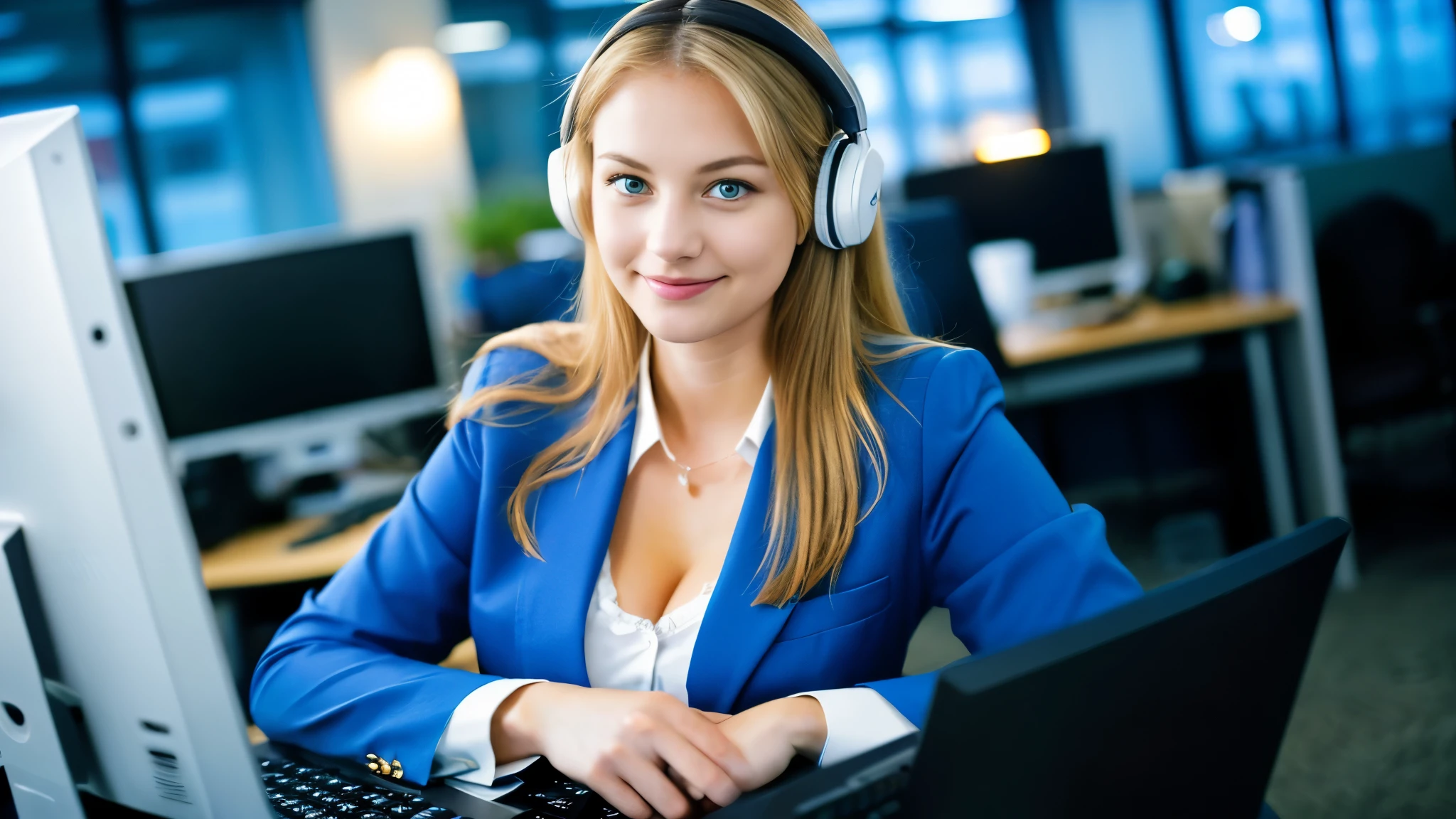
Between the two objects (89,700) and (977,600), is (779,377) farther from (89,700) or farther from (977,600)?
(89,700)

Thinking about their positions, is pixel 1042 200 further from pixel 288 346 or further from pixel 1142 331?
pixel 288 346

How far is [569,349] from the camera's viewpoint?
1131mm

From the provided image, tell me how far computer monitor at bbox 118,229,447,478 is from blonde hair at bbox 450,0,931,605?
119cm

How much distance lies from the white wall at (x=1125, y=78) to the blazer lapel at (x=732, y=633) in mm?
6138

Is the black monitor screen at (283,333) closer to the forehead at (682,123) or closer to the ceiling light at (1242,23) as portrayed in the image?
the forehead at (682,123)

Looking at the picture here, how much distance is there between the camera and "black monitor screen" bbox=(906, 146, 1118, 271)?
3242 mm

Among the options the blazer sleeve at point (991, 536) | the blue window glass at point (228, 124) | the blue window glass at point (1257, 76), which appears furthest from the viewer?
the blue window glass at point (1257, 76)

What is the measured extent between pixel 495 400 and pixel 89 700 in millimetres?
479

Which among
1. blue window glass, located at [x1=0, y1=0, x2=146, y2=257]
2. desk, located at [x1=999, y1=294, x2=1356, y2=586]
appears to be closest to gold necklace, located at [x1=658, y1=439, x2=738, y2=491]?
desk, located at [x1=999, y1=294, x2=1356, y2=586]

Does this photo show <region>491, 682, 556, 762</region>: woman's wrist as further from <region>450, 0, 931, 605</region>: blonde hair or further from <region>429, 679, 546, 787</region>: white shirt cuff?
<region>450, 0, 931, 605</region>: blonde hair

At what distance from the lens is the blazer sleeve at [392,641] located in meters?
0.85

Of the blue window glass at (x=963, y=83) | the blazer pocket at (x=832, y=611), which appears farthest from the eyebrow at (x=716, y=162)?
the blue window glass at (x=963, y=83)

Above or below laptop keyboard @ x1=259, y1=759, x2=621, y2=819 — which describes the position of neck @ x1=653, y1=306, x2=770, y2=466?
above

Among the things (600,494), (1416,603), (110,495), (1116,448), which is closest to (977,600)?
(600,494)
